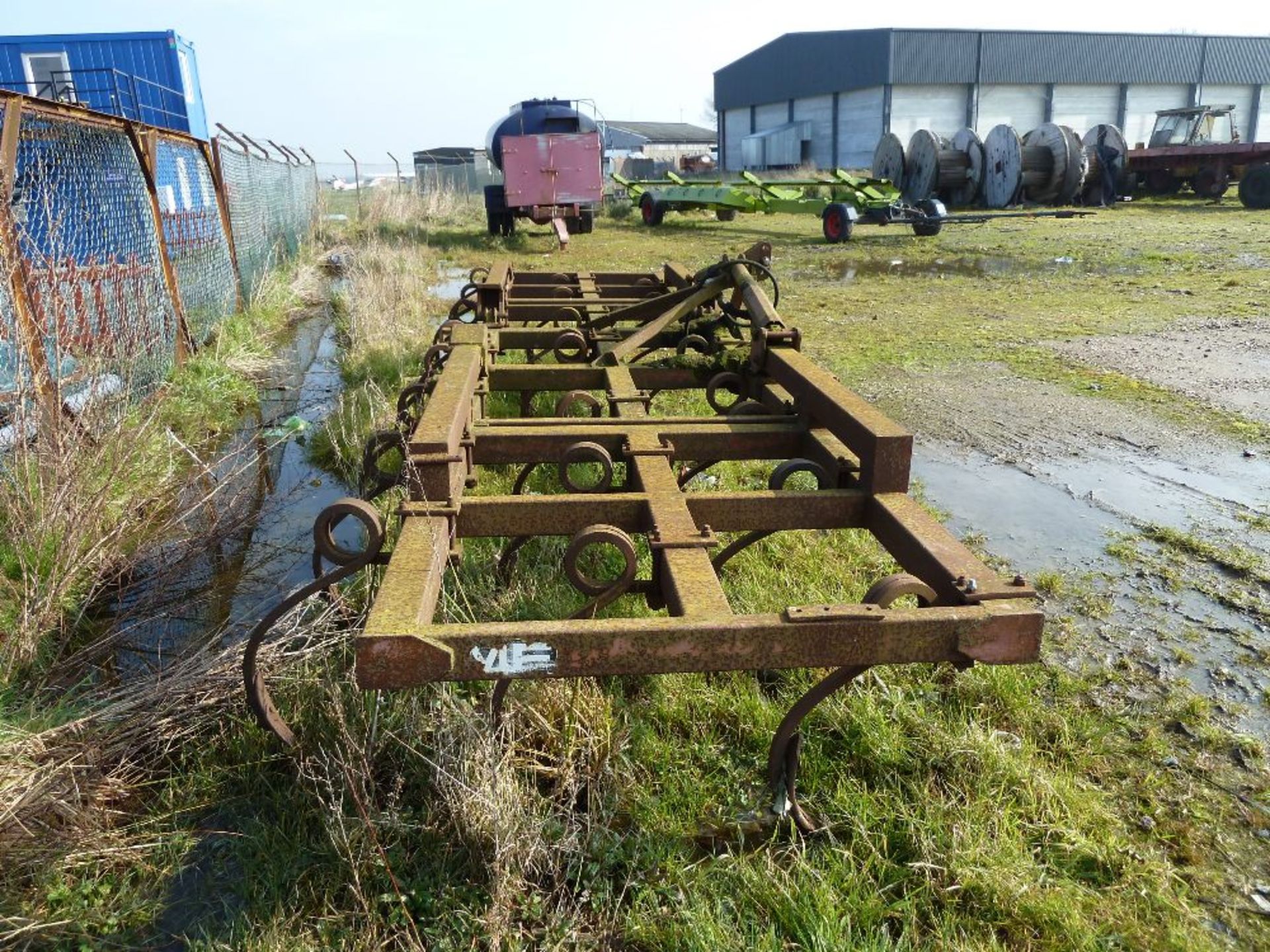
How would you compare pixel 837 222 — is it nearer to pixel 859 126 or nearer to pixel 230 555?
pixel 230 555

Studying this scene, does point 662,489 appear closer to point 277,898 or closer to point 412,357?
point 277,898

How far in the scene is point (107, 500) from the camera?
124 inches

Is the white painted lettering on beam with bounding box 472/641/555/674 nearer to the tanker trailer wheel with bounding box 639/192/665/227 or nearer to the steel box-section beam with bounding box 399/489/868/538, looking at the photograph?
the steel box-section beam with bounding box 399/489/868/538

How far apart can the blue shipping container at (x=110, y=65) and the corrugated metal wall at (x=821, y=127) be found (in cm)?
2634

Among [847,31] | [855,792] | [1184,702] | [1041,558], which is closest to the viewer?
[855,792]

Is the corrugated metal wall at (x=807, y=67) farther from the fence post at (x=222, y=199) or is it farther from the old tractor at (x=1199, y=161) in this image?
the fence post at (x=222, y=199)

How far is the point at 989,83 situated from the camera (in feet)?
111

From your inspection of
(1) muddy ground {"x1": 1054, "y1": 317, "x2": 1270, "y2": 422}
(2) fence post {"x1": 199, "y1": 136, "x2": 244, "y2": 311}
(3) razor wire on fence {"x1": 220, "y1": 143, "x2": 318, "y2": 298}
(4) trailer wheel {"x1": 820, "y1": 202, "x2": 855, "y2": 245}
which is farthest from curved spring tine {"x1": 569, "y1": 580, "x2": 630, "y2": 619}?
(4) trailer wheel {"x1": 820, "y1": 202, "x2": 855, "y2": 245}

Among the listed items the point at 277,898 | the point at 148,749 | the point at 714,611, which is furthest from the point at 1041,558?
the point at 148,749

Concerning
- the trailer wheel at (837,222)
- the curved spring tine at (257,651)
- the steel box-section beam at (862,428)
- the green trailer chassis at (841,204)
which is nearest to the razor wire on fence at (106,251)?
the curved spring tine at (257,651)

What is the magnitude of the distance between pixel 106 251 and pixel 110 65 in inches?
460

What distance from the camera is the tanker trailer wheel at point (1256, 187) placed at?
60.2 ft

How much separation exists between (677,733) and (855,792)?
0.50m

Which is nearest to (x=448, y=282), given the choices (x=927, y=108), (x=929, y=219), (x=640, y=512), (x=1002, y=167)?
(x=929, y=219)
